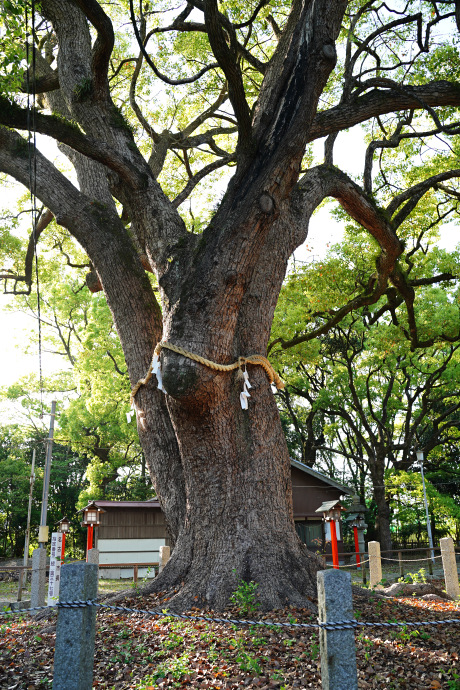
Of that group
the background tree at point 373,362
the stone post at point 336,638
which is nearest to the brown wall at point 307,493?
the background tree at point 373,362

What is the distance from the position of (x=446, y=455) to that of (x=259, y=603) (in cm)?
2799

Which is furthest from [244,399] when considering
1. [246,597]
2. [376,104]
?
[376,104]

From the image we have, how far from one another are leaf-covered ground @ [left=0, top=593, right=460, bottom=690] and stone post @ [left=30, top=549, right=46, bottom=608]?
7.00m

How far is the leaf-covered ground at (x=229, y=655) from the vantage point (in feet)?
11.7

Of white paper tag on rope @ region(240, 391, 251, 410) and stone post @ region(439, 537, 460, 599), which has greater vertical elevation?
white paper tag on rope @ region(240, 391, 251, 410)

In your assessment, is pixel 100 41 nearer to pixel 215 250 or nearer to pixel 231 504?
pixel 215 250

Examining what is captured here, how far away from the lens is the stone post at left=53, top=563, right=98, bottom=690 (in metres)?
2.81

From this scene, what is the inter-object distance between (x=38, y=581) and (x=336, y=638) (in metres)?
10.5

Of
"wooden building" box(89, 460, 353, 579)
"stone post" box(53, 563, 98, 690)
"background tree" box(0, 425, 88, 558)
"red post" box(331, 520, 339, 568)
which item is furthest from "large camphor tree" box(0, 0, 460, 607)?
"background tree" box(0, 425, 88, 558)

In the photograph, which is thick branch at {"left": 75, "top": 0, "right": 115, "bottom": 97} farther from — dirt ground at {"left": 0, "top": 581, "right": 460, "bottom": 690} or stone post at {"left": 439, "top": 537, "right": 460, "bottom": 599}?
stone post at {"left": 439, "top": 537, "right": 460, "bottom": 599}

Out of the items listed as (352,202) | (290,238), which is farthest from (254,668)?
(352,202)

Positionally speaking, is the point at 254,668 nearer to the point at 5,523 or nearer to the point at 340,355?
the point at 340,355

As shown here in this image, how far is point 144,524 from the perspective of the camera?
75.4ft

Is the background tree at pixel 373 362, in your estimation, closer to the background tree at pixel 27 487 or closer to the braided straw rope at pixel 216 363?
the braided straw rope at pixel 216 363
